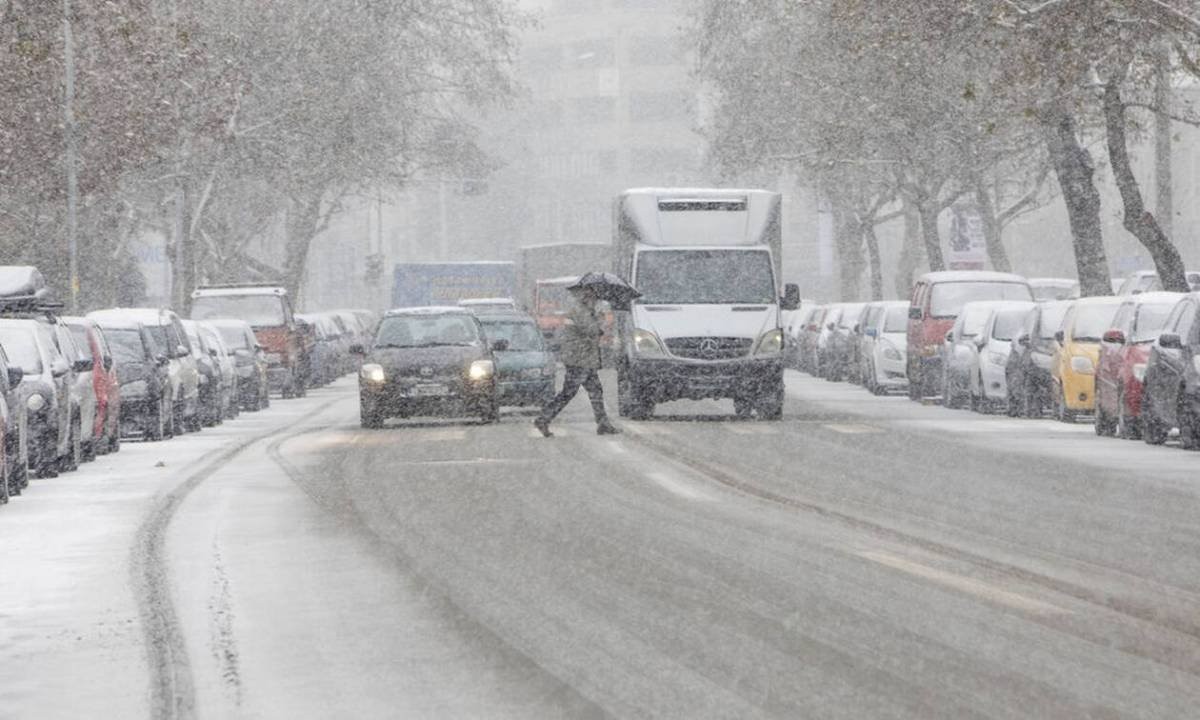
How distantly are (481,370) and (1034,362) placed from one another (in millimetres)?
7404

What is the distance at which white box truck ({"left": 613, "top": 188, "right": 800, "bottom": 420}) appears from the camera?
1340 inches

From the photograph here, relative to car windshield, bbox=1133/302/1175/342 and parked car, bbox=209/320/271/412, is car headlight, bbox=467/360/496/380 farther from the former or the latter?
parked car, bbox=209/320/271/412

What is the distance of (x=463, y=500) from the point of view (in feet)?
63.8

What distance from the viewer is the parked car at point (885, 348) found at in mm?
47000

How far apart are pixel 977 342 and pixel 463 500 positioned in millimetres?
19964

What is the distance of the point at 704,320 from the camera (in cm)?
3416

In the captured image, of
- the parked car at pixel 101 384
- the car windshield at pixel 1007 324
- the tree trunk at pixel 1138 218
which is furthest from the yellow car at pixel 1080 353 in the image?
the parked car at pixel 101 384

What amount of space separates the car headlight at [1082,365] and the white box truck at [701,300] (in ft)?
12.3

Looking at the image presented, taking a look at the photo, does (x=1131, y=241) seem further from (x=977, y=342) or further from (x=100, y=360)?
(x=100, y=360)

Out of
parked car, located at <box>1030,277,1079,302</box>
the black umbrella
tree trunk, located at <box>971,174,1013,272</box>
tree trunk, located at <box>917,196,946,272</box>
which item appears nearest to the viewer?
the black umbrella

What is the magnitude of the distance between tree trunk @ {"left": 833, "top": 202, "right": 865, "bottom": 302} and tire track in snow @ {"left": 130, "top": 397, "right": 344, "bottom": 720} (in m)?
56.2

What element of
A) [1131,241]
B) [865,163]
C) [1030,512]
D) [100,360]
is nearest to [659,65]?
[1131,241]

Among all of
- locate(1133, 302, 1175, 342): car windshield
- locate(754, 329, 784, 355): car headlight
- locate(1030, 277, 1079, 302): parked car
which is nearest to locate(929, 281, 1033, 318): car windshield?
locate(754, 329, 784, 355): car headlight

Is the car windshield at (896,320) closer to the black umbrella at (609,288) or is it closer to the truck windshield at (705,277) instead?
the truck windshield at (705,277)
